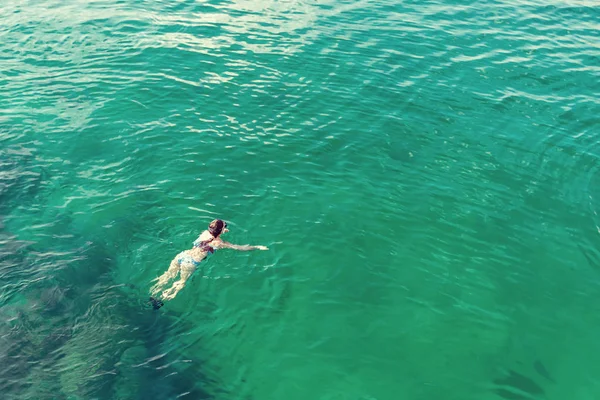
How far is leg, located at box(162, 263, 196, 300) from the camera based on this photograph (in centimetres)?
1694

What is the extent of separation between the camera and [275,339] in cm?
1602

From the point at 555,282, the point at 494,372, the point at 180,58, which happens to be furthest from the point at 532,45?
the point at 494,372

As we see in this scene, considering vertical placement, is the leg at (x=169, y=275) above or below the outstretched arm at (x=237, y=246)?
below

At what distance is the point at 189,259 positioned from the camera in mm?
17297

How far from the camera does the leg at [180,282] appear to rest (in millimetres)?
16938

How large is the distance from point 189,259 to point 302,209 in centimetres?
561

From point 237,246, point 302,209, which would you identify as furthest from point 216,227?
point 302,209

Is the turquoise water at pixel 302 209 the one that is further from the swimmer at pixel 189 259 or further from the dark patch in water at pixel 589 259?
the swimmer at pixel 189 259

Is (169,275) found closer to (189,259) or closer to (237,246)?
(189,259)

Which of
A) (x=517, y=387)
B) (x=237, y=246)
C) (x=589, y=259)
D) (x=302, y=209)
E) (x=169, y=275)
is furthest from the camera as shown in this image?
(x=302, y=209)

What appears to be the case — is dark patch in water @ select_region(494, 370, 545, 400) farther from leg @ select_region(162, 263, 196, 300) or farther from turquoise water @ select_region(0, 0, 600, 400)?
leg @ select_region(162, 263, 196, 300)

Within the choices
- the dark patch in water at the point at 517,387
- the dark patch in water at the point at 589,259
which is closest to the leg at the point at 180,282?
the dark patch in water at the point at 517,387

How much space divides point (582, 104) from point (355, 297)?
2007cm

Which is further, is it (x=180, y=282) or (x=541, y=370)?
(x=180, y=282)
